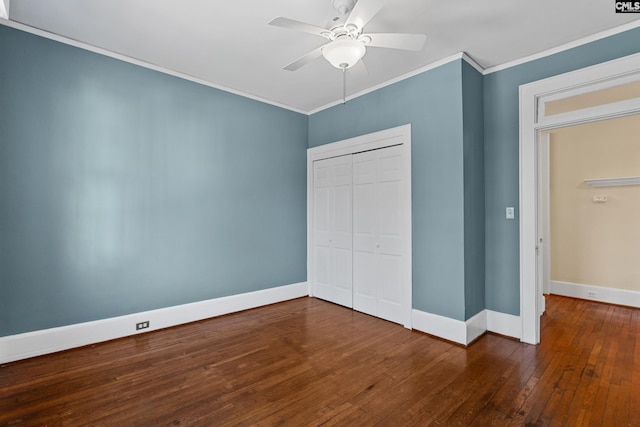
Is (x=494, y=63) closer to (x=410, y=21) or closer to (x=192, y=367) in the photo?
(x=410, y=21)

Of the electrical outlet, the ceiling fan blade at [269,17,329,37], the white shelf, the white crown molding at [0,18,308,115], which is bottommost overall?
the electrical outlet

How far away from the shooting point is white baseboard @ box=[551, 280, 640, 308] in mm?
4102

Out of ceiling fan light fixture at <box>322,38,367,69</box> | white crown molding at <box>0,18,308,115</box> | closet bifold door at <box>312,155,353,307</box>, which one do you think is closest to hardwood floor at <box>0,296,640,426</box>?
closet bifold door at <box>312,155,353,307</box>

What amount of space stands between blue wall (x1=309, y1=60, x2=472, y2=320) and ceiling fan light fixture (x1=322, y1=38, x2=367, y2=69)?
151 centimetres

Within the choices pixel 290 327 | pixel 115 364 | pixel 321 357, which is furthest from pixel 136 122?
pixel 321 357

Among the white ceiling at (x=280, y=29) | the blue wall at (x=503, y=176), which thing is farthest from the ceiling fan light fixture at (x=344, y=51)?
the blue wall at (x=503, y=176)

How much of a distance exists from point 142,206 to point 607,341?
199 inches

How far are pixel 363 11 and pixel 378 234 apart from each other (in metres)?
2.55

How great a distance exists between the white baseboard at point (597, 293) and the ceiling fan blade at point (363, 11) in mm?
5002

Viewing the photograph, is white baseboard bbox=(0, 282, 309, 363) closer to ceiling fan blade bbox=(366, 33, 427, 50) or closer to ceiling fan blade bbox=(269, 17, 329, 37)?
ceiling fan blade bbox=(269, 17, 329, 37)

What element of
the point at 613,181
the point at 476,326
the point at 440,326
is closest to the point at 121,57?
the point at 440,326

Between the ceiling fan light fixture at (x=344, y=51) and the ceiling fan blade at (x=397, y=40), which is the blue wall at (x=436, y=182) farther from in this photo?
the ceiling fan light fixture at (x=344, y=51)

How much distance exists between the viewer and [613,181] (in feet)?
14.0

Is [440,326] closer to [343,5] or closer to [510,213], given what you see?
[510,213]
